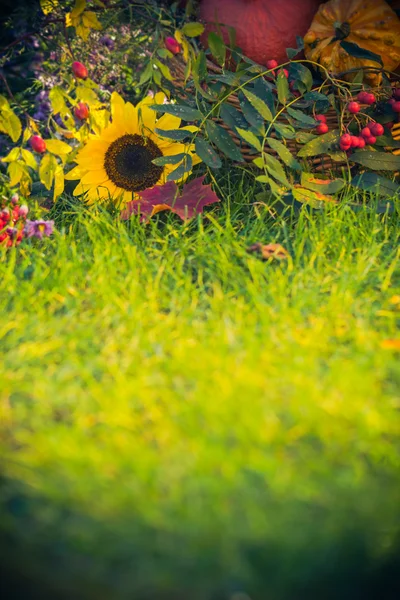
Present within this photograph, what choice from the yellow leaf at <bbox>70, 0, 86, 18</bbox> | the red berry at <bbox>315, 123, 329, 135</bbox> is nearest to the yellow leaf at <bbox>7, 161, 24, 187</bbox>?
the yellow leaf at <bbox>70, 0, 86, 18</bbox>

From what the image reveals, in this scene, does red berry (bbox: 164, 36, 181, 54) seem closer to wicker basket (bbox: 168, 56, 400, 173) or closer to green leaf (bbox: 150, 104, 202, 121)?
wicker basket (bbox: 168, 56, 400, 173)

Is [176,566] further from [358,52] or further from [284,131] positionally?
[358,52]

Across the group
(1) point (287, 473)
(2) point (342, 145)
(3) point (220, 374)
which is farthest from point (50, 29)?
(1) point (287, 473)

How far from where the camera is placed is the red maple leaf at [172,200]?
184 cm

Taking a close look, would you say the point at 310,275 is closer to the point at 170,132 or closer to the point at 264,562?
the point at 170,132

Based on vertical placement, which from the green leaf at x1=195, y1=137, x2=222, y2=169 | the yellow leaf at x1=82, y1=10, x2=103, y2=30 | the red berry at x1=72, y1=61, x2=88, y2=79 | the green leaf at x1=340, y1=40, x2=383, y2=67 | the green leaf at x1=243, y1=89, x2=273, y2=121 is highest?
the yellow leaf at x1=82, y1=10, x2=103, y2=30

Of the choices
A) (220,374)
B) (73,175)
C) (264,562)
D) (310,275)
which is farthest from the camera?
(73,175)

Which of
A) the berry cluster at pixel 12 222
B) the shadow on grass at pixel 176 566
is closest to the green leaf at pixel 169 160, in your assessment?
the berry cluster at pixel 12 222

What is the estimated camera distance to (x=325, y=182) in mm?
1942

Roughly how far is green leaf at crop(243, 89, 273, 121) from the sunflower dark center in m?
0.36

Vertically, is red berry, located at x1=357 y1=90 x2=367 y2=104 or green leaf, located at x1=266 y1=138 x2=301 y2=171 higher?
red berry, located at x1=357 y1=90 x2=367 y2=104

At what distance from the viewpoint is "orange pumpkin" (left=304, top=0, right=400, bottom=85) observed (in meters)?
2.00

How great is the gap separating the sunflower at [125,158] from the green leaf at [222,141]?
0.58ft

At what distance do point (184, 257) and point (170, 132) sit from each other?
1.45 ft
